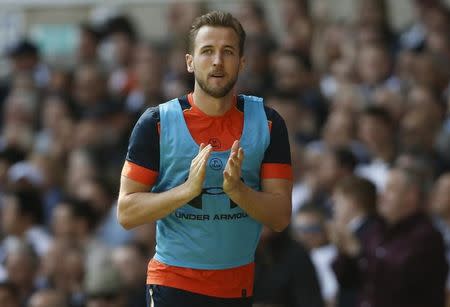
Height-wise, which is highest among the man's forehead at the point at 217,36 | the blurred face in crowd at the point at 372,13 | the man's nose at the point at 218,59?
the blurred face in crowd at the point at 372,13

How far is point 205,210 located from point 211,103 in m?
0.50

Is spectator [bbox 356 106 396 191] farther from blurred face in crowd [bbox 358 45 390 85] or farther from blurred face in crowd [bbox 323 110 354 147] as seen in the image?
blurred face in crowd [bbox 358 45 390 85]

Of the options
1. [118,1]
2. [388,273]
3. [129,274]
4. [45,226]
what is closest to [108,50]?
[118,1]

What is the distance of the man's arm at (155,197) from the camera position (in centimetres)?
530

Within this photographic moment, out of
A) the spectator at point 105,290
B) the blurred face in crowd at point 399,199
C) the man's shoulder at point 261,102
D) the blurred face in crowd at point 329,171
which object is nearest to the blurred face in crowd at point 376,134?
the blurred face in crowd at point 329,171

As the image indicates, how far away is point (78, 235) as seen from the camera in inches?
455

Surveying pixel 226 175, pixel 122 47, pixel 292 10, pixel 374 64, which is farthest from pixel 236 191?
pixel 122 47

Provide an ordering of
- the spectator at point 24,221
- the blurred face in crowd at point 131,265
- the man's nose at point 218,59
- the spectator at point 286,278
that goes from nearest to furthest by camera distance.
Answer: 1. the man's nose at point 218,59
2. the spectator at point 286,278
3. the blurred face in crowd at point 131,265
4. the spectator at point 24,221

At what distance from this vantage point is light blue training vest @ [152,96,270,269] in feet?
18.2

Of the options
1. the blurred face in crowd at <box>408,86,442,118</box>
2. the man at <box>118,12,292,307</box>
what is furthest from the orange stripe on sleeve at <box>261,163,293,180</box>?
the blurred face in crowd at <box>408,86,442,118</box>

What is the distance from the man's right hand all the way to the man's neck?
1.13 ft

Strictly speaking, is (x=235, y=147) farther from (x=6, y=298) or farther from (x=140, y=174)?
(x=6, y=298)

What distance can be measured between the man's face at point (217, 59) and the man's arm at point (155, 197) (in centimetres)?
32

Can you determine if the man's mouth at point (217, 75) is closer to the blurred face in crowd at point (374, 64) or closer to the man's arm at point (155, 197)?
the man's arm at point (155, 197)
